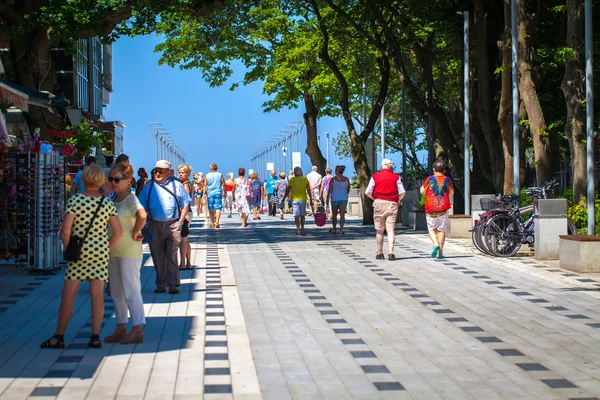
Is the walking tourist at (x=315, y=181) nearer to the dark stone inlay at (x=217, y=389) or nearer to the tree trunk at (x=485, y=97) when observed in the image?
the tree trunk at (x=485, y=97)

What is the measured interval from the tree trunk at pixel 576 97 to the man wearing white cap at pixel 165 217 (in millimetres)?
8209

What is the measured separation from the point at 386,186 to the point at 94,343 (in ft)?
31.6

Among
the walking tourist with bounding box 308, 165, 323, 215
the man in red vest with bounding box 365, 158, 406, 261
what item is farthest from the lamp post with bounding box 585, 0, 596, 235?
the walking tourist with bounding box 308, 165, 323, 215

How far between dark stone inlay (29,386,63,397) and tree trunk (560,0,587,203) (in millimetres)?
13045

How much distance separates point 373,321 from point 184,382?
3.51 meters

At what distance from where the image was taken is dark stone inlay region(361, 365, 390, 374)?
8023mm

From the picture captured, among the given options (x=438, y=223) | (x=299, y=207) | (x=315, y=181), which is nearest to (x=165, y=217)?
(x=438, y=223)

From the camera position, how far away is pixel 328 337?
9742 mm

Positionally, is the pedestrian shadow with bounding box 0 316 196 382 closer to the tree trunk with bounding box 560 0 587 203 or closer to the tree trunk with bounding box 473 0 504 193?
the tree trunk with bounding box 560 0 587 203

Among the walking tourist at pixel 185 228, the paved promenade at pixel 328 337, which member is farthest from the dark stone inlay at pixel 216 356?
the walking tourist at pixel 185 228

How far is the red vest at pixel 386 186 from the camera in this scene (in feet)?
59.5

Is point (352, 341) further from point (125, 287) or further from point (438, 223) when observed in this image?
point (438, 223)

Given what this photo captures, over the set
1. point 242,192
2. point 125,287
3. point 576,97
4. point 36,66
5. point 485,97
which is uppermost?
point 36,66

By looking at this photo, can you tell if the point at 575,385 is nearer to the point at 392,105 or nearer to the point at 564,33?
the point at 564,33
